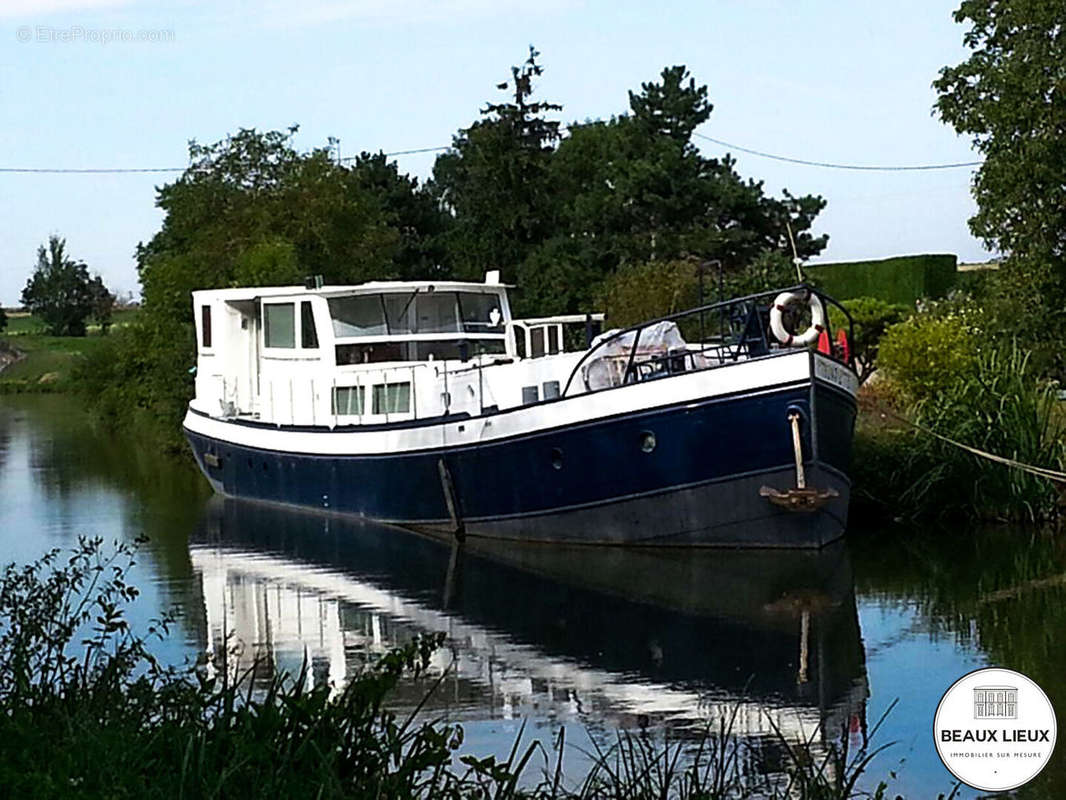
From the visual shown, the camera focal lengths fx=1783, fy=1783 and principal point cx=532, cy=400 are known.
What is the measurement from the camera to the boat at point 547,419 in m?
16.6

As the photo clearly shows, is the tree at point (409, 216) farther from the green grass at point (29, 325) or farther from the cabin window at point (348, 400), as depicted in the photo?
the green grass at point (29, 325)

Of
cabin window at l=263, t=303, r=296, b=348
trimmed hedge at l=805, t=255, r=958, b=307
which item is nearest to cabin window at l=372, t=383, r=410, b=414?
cabin window at l=263, t=303, r=296, b=348

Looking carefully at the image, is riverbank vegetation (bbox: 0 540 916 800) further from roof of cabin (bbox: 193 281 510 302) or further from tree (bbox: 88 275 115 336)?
tree (bbox: 88 275 115 336)

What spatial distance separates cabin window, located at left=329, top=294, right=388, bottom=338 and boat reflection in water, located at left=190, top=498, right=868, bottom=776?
2542 millimetres

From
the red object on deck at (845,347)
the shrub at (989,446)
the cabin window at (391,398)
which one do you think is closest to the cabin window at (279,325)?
the cabin window at (391,398)

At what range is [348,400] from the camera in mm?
20719

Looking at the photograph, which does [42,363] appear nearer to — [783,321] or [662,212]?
[662,212]

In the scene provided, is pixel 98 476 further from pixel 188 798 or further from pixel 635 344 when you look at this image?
pixel 188 798

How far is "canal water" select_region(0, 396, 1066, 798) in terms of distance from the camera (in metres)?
10.7

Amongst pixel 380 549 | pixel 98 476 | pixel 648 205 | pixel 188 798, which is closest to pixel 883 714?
pixel 188 798

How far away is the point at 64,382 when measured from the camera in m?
65.1

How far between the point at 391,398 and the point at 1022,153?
7736 millimetres

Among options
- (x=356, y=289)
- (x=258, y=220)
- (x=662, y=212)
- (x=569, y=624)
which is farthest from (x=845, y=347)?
(x=662, y=212)

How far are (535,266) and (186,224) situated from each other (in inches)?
406
